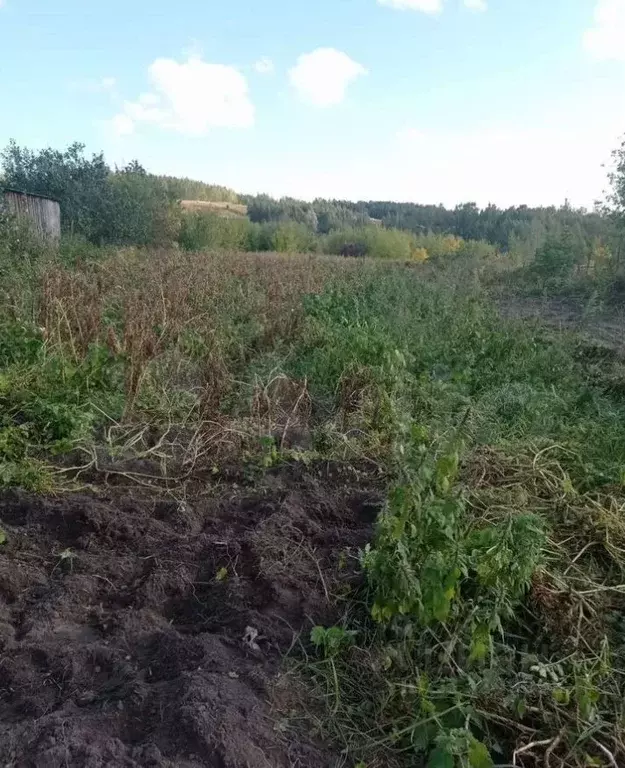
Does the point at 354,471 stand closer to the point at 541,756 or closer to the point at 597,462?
the point at 597,462

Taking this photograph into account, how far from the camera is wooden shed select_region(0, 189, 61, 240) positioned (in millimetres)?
12360

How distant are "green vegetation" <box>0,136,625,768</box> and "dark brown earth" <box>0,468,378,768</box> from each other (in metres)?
0.21

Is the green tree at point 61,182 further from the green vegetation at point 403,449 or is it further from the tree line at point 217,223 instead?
the green vegetation at point 403,449

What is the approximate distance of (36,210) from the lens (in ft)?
45.9

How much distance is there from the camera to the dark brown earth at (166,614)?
6.79 ft

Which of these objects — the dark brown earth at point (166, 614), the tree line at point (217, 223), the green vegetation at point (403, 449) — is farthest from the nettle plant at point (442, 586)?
the tree line at point (217, 223)

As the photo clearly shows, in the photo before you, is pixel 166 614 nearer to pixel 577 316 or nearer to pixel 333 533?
pixel 333 533

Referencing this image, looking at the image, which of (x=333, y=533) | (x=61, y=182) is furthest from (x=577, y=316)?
(x=61, y=182)

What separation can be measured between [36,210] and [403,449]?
13.5m

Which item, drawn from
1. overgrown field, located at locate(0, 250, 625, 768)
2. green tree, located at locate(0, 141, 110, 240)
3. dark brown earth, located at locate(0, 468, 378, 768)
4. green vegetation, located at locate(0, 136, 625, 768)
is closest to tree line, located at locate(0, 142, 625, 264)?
green tree, located at locate(0, 141, 110, 240)

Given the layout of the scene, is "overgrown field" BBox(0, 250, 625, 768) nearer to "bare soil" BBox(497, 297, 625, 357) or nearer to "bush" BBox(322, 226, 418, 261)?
"bare soil" BBox(497, 297, 625, 357)

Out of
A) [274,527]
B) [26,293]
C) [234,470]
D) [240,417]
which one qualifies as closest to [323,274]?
[26,293]

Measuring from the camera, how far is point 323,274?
1300 cm

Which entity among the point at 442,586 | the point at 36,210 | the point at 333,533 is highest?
the point at 36,210
